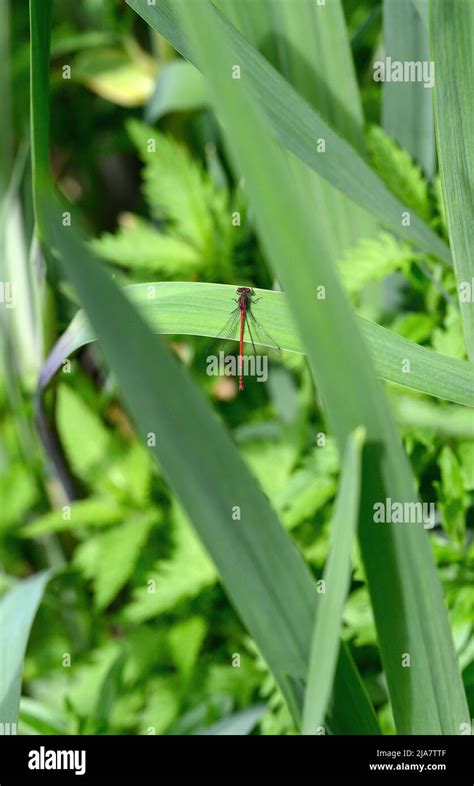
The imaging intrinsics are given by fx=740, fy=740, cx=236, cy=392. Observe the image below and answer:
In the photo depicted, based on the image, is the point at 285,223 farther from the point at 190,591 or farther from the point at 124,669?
the point at 124,669

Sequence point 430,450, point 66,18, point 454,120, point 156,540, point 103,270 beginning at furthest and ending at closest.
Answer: point 66,18 → point 156,540 → point 430,450 → point 454,120 → point 103,270

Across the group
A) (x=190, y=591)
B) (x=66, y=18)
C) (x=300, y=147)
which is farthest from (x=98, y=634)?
(x=66, y=18)

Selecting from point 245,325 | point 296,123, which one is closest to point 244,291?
point 245,325

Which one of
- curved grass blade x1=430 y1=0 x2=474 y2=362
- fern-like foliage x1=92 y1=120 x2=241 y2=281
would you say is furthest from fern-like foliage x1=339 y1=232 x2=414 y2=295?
fern-like foliage x1=92 y1=120 x2=241 y2=281

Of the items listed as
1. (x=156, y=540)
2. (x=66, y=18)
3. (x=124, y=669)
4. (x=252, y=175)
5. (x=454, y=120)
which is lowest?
(x=124, y=669)

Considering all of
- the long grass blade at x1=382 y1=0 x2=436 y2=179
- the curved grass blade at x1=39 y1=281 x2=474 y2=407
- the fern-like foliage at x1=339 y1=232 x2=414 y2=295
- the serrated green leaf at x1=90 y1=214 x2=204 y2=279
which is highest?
the long grass blade at x1=382 y1=0 x2=436 y2=179

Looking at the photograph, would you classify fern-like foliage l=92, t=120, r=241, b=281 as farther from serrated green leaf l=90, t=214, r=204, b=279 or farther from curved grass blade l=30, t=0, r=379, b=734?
curved grass blade l=30, t=0, r=379, b=734
